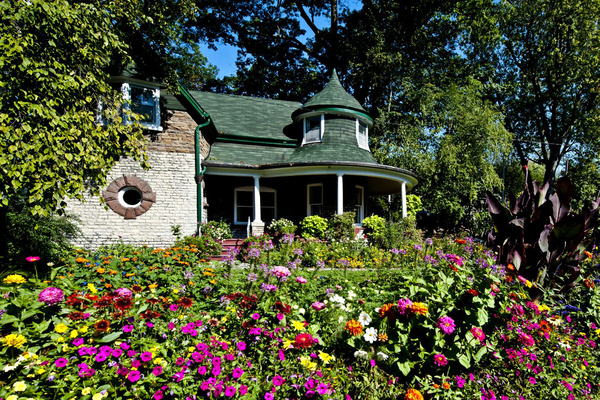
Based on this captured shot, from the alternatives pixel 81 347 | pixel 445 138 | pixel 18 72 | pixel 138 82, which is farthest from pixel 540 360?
pixel 445 138

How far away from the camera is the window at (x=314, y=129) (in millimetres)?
13492

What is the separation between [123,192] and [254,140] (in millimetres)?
5638

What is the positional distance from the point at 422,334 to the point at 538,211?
2.78 m

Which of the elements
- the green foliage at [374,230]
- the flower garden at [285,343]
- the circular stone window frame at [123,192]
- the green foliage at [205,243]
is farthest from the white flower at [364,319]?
the circular stone window frame at [123,192]

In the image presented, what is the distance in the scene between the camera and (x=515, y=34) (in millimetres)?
20938

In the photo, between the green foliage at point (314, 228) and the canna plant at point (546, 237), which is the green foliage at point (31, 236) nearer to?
the green foliage at point (314, 228)

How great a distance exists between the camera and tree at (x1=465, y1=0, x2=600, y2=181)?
61.3ft

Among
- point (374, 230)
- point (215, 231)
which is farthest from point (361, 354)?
point (374, 230)

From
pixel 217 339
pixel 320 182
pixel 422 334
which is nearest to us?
pixel 217 339

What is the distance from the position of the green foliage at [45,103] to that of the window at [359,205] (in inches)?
399

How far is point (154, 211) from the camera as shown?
988 centimetres

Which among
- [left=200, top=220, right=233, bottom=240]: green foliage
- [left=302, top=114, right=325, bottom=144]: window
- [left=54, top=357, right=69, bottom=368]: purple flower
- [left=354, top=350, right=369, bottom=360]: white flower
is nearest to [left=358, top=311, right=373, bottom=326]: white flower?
[left=354, top=350, right=369, bottom=360]: white flower

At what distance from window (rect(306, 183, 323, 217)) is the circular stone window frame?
19.8 feet

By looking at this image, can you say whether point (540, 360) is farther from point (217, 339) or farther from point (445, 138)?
point (445, 138)
